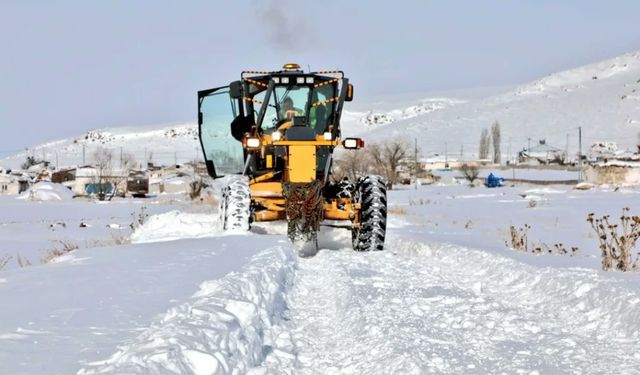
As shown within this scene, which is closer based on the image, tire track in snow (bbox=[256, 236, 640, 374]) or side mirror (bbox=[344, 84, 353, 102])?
tire track in snow (bbox=[256, 236, 640, 374])

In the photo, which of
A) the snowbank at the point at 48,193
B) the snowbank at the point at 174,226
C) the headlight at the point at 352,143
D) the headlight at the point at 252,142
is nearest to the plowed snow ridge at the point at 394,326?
the headlight at the point at 252,142

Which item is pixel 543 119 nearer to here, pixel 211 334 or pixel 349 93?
pixel 349 93

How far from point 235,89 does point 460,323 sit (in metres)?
7.07

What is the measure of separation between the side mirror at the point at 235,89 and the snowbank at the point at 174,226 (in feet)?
9.35

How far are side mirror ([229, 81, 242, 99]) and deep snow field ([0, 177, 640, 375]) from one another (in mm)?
2997

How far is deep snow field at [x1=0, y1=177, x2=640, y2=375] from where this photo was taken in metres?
4.00

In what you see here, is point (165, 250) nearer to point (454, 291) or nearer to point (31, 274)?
point (31, 274)

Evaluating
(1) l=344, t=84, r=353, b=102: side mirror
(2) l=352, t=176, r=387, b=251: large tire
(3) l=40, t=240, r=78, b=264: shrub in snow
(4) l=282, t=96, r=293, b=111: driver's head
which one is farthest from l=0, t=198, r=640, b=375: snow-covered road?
(4) l=282, t=96, r=293, b=111: driver's head

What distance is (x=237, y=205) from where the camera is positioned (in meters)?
11.7

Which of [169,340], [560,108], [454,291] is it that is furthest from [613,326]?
[560,108]

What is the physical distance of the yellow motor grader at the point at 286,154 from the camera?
1184 centimetres

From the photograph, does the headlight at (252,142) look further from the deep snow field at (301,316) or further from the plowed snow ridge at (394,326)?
the plowed snow ridge at (394,326)

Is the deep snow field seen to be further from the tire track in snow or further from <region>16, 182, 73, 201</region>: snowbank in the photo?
<region>16, 182, 73, 201</region>: snowbank

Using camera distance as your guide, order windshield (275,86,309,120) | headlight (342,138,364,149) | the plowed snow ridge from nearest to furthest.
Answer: the plowed snow ridge
headlight (342,138,364,149)
windshield (275,86,309,120)
